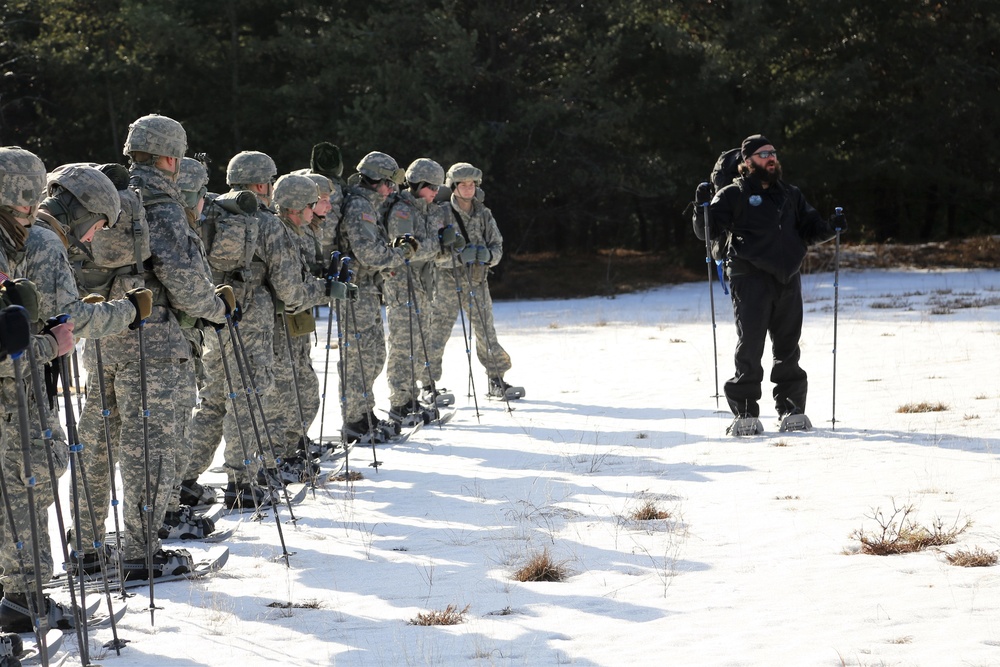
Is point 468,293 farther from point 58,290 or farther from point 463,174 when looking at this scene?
point 58,290

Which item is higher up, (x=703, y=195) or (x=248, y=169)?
(x=248, y=169)

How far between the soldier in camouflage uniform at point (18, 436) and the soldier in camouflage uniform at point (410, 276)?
6.40 m

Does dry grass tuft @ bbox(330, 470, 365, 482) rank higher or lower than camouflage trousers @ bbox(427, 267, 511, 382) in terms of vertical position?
lower

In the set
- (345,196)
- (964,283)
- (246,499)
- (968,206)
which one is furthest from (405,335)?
(968,206)

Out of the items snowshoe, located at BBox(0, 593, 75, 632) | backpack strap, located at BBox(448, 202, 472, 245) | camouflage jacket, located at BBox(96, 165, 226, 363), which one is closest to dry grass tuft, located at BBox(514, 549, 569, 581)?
camouflage jacket, located at BBox(96, 165, 226, 363)

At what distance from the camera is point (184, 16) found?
2948 cm

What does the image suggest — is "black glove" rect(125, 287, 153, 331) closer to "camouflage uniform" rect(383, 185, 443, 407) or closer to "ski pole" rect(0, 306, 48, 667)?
"ski pole" rect(0, 306, 48, 667)

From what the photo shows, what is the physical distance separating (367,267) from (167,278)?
4710 mm

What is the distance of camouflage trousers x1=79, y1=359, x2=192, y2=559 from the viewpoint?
676 centimetres

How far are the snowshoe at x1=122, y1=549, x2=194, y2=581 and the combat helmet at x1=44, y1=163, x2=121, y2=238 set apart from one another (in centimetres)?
192

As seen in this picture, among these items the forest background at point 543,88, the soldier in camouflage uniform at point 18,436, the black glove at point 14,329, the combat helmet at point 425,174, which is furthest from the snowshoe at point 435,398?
the forest background at point 543,88

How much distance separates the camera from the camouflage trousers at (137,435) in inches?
266

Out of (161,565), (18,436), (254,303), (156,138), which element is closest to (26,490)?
(18,436)

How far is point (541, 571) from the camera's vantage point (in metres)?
6.72
